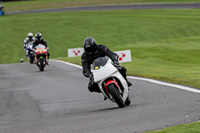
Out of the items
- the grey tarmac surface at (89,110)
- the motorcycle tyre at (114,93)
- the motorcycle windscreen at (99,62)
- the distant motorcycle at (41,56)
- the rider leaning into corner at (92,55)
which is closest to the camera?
the grey tarmac surface at (89,110)

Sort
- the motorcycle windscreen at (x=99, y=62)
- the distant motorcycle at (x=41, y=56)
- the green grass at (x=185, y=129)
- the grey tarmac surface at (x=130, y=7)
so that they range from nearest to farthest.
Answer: the green grass at (x=185, y=129) → the motorcycle windscreen at (x=99, y=62) → the distant motorcycle at (x=41, y=56) → the grey tarmac surface at (x=130, y=7)

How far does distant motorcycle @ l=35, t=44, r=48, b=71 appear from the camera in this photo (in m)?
22.8

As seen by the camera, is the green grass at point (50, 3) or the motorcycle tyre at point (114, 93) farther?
the green grass at point (50, 3)

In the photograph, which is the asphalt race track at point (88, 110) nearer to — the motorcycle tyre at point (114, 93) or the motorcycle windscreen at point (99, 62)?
the motorcycle tyre at point (114, 93)

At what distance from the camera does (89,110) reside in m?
9.94

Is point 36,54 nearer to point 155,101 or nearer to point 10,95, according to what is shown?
point 10,95

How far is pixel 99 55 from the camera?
10547 millimetres

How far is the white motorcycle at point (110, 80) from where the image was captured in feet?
31.3

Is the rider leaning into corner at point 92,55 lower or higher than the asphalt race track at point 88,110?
higher

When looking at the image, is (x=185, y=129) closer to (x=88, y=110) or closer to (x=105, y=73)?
(x=105, y=73)

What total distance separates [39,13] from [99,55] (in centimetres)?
5503

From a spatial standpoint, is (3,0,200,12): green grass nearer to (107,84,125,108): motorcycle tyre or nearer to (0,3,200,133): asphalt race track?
(0,3,200,133): asphalt race track

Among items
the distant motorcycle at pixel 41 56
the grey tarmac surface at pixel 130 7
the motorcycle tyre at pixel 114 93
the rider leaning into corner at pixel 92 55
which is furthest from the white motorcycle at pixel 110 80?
the grey tarmac surface at pixel 130 7

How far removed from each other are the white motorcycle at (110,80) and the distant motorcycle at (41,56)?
13198 mm
